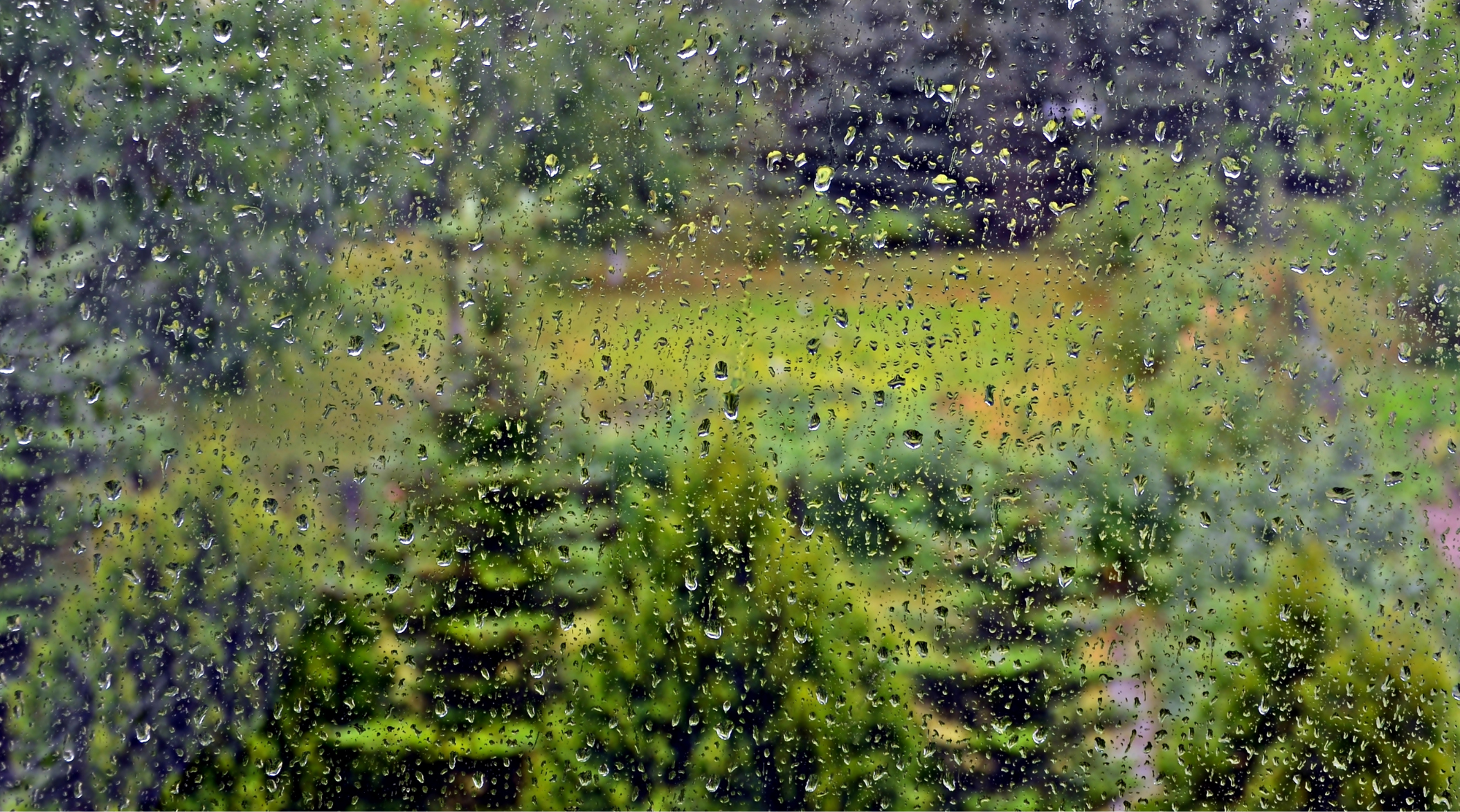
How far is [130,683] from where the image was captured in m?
0.93

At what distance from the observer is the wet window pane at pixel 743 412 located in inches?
36.2

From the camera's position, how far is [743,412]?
37.4 inches

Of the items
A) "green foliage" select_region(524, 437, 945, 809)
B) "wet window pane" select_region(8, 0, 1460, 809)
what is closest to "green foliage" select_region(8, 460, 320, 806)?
"wet window pane" select_region(8, 0, 1460, 809)

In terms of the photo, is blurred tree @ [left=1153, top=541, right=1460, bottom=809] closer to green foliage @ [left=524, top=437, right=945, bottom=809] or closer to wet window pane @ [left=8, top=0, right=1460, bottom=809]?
wet window pane @ [left=8, top=0, right=1460, bottom=809]

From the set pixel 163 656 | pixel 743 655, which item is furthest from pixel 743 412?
pixel 163 656

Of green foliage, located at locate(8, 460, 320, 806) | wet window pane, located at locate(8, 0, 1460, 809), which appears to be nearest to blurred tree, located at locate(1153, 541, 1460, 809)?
wet window pane, located at locate(8, 0, 1460, 809)

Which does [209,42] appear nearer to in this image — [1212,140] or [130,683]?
[130,683]

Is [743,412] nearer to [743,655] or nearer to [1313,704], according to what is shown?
[743,655]

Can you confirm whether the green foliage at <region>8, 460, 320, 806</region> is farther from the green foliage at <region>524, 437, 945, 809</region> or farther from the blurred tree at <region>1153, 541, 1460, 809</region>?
the blurred tree at <region>1153, 541, 1460, 809</region>

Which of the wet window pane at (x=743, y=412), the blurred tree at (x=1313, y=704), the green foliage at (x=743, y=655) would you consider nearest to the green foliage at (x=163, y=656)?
the wet window pane at (x=743, y=412)

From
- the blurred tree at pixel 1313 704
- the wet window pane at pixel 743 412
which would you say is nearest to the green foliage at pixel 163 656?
the wet window pane at pixel 743 412

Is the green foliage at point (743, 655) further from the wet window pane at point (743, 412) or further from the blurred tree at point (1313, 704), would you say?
the blurred tree at point (1313, 704)

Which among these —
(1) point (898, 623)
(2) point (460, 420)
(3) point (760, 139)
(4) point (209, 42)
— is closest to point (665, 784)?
(1) point (898, 623)

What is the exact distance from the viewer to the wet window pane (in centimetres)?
92
